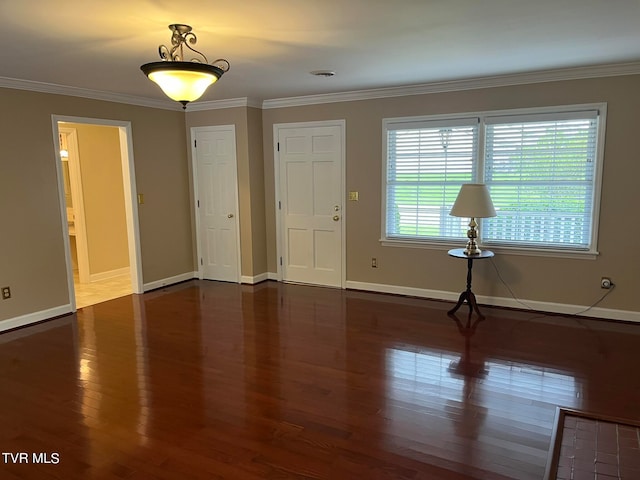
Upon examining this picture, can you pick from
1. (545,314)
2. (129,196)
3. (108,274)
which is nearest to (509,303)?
(545,314)

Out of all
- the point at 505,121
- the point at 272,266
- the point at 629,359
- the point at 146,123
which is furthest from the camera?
the point at 272,266

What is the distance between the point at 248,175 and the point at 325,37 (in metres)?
3.03

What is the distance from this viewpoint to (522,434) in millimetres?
2562

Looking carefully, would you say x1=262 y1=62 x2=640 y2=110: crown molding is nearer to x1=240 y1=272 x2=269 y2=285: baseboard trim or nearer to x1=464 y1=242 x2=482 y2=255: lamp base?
x1=464 y1=242 x2=482 y2=255: lamp base

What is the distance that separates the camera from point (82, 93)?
484 centimetres

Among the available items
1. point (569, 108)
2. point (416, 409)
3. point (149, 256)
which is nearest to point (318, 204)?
point (149, 256)

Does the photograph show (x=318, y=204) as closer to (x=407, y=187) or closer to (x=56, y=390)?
(x=407, y=187)

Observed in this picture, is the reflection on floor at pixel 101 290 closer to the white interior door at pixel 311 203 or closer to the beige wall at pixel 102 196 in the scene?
the beige wall at pixel 102 196

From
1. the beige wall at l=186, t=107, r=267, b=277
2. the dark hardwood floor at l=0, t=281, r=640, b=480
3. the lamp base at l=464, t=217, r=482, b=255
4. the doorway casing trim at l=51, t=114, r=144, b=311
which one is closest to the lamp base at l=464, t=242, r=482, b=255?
the lamp base at l=464, t=217, r=482, b=255

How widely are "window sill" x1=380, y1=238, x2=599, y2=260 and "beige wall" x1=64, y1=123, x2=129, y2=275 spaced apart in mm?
3858

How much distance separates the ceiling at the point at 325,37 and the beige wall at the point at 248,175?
1303 mm

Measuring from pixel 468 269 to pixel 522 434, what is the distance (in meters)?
2.29

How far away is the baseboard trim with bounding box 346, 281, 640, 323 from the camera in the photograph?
4412 mm

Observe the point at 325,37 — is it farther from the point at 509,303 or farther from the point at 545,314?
the point at 545,314
